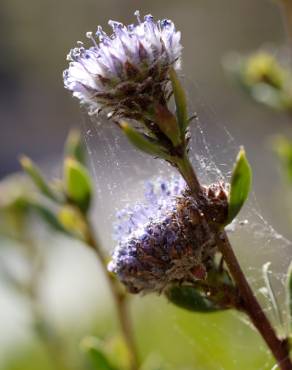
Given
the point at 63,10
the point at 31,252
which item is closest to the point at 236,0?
the point at 63,10

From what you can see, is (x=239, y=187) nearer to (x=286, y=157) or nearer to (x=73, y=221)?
(x=73, y=221)

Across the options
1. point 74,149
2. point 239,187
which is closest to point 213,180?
point 239,187

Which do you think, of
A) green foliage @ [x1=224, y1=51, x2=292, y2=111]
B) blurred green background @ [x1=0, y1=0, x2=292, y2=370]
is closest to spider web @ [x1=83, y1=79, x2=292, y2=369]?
blurred green background @ [x1=0, y1=0, x2=292, y2=370]

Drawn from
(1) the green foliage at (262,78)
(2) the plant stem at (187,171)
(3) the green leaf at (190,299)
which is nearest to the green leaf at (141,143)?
(2) the plant stem at (187,171)

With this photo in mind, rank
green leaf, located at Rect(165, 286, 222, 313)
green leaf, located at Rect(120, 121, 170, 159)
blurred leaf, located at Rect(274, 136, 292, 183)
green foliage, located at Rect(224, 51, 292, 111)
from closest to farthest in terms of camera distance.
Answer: green leaf, located at Rect(120, 121, 170, 159), green leaf, located at Rect(165, 286, 222, 313), blurred leaf, located at Rect(274, 136, 292, 183), green foliage, located at Rect(224, 51, 292, 111)

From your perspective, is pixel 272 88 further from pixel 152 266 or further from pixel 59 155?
pixel 59 155

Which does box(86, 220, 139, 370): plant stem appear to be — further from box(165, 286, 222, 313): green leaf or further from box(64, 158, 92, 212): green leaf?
box(165, 286, 222, 313): green leaf

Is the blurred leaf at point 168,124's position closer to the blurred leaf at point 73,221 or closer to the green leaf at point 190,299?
the green leaf at point 190,299
